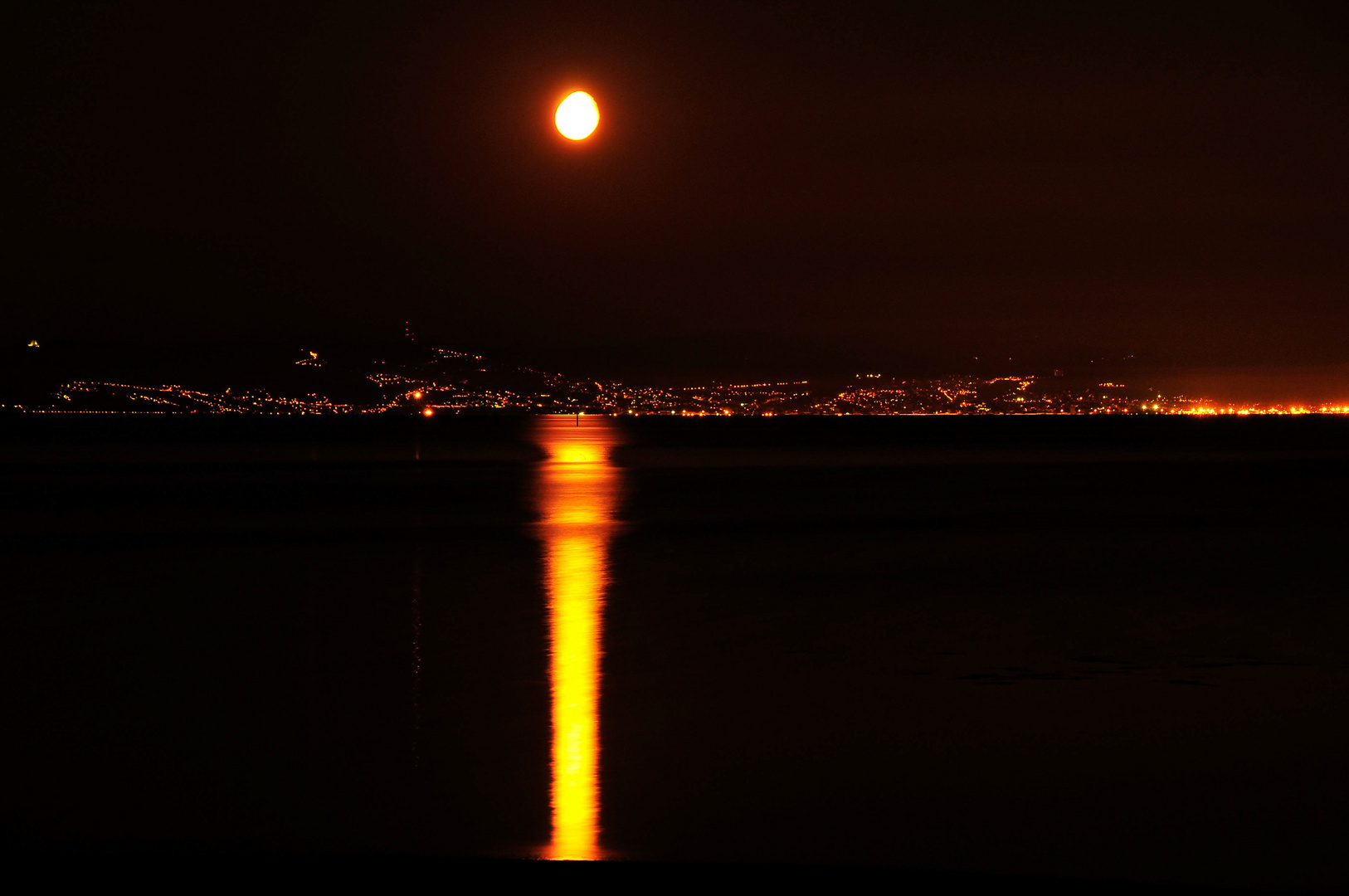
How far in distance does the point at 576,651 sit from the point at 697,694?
6.68 ft

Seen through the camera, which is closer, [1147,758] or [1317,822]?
[1317,822]

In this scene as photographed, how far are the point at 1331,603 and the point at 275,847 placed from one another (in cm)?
1200

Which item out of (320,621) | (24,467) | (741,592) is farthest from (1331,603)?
(24,467)

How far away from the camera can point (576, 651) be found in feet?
37.1

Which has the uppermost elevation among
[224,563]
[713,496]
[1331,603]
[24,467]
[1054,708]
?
[24,467]

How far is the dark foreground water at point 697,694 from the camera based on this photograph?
6418 millimetres

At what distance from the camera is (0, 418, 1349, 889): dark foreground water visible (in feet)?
21.1

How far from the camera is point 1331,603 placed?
1402 centimetres

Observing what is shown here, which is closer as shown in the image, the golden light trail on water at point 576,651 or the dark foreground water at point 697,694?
the dark foreground water at point 697,694

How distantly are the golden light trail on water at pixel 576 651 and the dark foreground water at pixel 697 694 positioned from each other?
0.05m

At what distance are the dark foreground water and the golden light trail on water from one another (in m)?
0.05

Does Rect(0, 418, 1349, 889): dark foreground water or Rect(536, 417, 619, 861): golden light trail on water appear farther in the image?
Rect(536, 417, 619, 861): golden light trail on water

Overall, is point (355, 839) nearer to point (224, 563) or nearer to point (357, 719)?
point (357, 719)

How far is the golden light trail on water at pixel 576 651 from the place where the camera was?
21.7 ft
